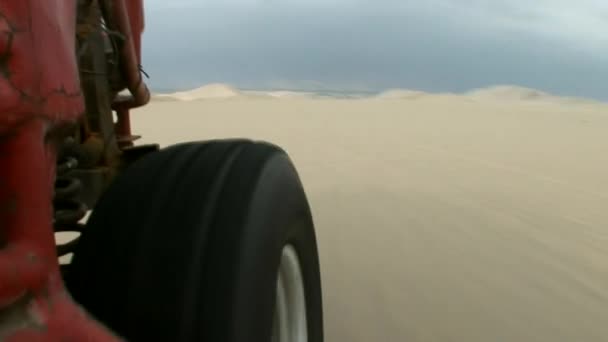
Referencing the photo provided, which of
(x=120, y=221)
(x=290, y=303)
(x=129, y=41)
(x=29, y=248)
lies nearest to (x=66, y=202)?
(x=120, y=221)

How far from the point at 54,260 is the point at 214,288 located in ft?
1.73

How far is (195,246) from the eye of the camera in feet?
5.36

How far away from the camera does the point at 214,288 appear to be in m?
1.57

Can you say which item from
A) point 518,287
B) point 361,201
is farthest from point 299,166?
point 518,287

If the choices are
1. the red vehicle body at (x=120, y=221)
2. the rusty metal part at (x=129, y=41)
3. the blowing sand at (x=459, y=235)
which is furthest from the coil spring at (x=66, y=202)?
the blowing sand at (x=459, y=235)

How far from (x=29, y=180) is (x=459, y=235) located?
4.22 m

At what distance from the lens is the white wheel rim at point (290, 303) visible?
6.38 feet

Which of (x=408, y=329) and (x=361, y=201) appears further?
(x=361, y=201)

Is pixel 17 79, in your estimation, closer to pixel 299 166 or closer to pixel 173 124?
pixel 299 166

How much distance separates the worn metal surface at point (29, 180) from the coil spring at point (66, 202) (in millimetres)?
913

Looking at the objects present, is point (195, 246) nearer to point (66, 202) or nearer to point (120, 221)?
point (120, 221)

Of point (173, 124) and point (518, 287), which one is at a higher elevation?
point (518, 287)

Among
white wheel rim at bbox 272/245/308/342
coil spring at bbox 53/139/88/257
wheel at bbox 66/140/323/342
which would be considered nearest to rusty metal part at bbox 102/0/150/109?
coil spring at bbox 53/139/88/257

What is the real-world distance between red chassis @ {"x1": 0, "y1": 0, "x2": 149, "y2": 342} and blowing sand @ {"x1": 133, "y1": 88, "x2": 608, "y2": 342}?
226cm
